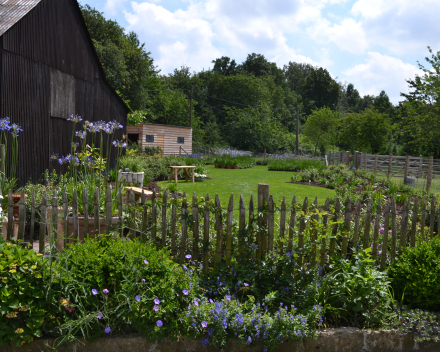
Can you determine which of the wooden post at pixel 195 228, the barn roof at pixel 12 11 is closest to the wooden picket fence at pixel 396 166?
the wooden post at pixel 195 228

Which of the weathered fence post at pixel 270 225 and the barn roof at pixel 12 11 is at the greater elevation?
the barn roof at pixel 12 11

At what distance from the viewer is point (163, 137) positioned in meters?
30.6

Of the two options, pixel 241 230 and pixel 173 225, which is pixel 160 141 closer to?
pixel 173 225

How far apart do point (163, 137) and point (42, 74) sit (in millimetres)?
20583

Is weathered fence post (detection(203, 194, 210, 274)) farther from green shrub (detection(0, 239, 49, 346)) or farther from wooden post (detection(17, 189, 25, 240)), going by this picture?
wooden post (detection(17, 189, 25, 240))

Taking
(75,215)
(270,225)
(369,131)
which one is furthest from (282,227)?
(369,131)

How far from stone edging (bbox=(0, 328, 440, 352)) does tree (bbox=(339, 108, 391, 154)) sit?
36.6 m

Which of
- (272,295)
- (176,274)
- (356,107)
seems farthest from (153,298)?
(356,107)

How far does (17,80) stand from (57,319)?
8.01 metres

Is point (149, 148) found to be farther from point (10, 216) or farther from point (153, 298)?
point (153, 298)

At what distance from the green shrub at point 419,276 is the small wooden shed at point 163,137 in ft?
84.7

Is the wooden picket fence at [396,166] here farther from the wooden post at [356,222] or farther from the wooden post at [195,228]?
the wooden post at [195,228]

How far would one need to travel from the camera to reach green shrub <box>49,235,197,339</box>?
287 centimetres

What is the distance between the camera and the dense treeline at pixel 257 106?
2877cm
